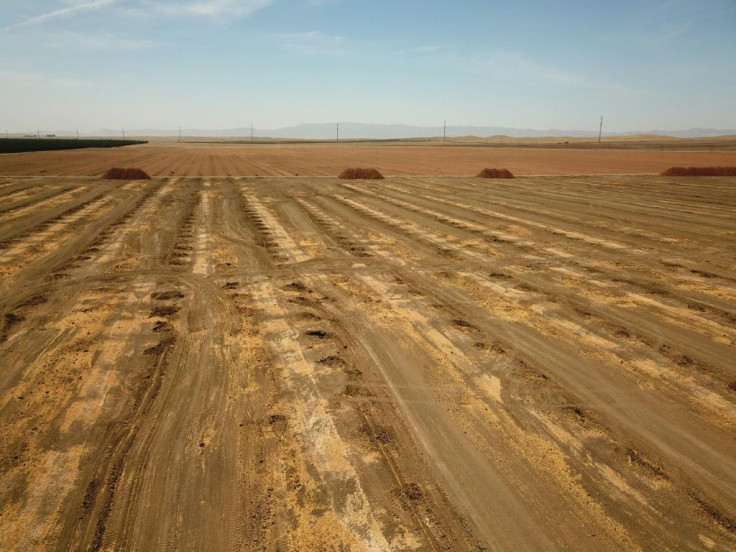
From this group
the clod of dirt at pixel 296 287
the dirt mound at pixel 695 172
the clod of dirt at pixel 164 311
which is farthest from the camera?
the dirt mound at pixel 695 172

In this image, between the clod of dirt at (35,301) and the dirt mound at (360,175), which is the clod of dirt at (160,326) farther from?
the dirt mound at (360,175)

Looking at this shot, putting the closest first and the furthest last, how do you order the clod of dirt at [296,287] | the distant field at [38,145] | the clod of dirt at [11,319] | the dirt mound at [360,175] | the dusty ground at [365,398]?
the dusty ground at [365,398]
the clod of dirt at [11,319]
the clod of dirt at [296,287]
the dirt mound at [360,175]
the distant field at [38,145]

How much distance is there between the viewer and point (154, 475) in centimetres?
258

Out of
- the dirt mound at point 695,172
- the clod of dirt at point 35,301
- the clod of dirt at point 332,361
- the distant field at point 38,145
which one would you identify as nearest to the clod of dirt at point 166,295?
the clod of dirt at point 35,301

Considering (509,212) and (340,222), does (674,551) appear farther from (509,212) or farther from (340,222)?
(509,212)

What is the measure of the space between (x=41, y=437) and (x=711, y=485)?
4070mm

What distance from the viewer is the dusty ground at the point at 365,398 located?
7.52 feet

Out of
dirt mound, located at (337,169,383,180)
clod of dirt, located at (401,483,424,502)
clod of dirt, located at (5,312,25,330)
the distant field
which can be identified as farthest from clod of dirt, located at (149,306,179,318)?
the distant field

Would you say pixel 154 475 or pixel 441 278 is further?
pixel 441 278

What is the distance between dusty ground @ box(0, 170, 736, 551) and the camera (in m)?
2.29

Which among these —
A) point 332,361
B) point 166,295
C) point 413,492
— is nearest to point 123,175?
point 166,295

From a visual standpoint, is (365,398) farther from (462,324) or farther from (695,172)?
(695,172)

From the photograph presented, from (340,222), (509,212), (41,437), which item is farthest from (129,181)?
(41,437)

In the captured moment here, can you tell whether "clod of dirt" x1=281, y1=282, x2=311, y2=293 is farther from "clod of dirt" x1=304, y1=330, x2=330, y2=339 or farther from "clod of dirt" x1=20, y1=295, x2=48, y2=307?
"clod of dirt" x1=20, y1=295, x2=48, y2=307
